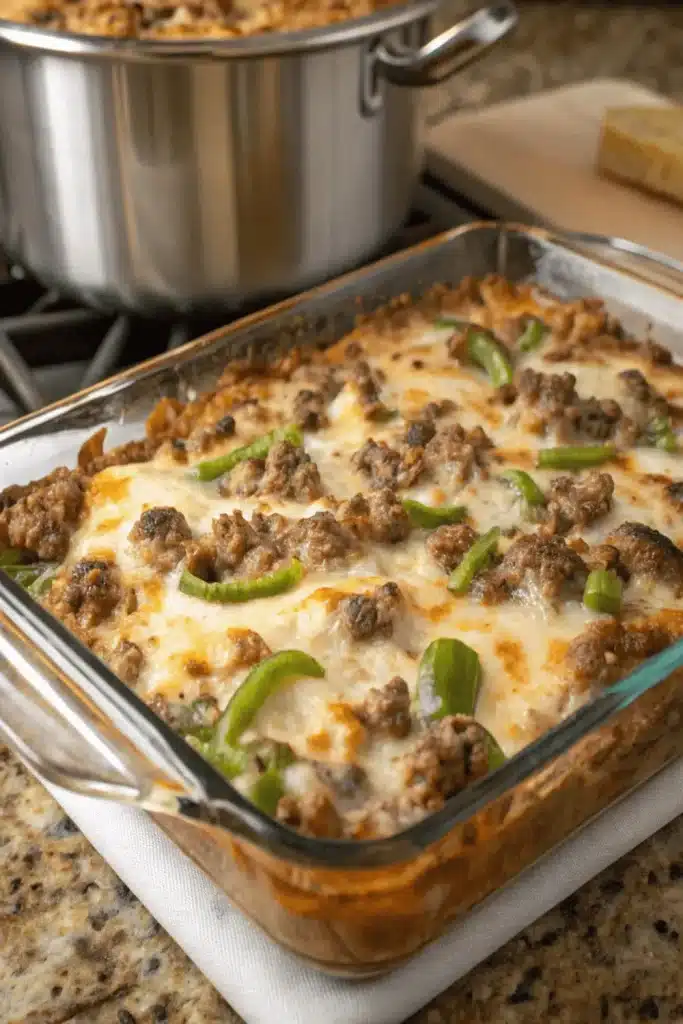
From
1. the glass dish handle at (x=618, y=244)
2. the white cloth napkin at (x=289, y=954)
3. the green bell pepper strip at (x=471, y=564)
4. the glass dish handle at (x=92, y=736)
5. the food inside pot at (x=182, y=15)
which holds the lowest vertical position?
the white cloth napkin at (x=289, y=954)

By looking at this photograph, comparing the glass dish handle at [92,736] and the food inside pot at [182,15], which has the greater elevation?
the food inside pot at [182,15]

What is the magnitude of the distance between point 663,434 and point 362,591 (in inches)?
21.3

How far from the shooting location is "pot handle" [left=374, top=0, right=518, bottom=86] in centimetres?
175

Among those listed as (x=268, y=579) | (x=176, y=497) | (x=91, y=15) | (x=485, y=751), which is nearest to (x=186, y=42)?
(x=91, y=15)

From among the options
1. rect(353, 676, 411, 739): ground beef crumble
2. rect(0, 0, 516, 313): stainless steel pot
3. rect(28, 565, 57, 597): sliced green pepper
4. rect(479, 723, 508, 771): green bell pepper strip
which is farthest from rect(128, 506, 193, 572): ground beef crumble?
rect(0, 0, 516, 313): stainless steel pot

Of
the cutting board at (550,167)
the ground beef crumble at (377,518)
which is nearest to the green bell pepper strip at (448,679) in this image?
the ground beef crumble at (377,518)

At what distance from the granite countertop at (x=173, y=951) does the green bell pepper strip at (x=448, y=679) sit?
0.24 metres

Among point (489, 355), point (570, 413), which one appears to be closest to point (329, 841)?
point (570, 413)

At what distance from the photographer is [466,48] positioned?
1.81 metres

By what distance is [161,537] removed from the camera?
4.73ft

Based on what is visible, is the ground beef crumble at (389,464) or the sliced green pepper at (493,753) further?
the ground beef crumble at (389,464)

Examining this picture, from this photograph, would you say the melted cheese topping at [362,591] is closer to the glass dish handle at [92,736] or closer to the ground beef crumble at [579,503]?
the ground beef crumble at [579,503]

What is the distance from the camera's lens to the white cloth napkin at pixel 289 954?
117cm

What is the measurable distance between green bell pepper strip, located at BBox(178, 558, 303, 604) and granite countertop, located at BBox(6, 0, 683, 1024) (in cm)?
30
